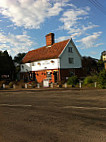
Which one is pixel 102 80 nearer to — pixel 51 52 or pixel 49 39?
pixel 51 52

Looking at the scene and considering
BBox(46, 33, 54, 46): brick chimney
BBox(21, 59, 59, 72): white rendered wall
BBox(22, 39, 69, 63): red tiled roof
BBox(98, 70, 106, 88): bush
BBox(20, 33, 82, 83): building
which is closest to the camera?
BBox(98, 70, 106, 88): bush

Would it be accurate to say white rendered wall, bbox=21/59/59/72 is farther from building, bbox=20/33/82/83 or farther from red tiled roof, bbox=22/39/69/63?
red tiled roof, bbox=22/39/69/63

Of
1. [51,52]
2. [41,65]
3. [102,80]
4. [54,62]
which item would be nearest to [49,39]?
[51,52]

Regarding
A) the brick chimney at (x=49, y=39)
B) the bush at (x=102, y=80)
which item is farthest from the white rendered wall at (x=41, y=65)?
the bush at (x=102, y=80)

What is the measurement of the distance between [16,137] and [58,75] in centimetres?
2279

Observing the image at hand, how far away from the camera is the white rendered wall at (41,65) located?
90.4 ft

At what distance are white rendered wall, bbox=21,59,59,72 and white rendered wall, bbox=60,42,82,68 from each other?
1.41 metres

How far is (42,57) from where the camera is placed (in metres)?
30.1

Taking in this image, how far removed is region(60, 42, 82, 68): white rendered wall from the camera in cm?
2757

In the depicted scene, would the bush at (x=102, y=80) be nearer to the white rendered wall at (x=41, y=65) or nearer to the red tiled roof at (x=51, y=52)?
the white rendered wall at (x=41, y=65)

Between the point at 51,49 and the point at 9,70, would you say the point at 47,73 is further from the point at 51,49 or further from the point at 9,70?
the point at 9,70

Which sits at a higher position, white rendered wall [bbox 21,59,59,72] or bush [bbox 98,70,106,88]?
white rendered wall [bbox 21,59,59,72]

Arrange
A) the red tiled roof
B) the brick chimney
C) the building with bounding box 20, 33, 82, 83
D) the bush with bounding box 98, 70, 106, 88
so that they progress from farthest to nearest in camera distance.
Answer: the brick chimney → the red tiled roof → the building with bounding box 20, 33, 82, 83 → the bush with bounding box 98, 70, 106, 88

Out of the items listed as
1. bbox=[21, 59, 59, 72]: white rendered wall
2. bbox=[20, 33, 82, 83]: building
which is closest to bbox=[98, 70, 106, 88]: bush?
bbox=[20, 33, 82, 83]: building
